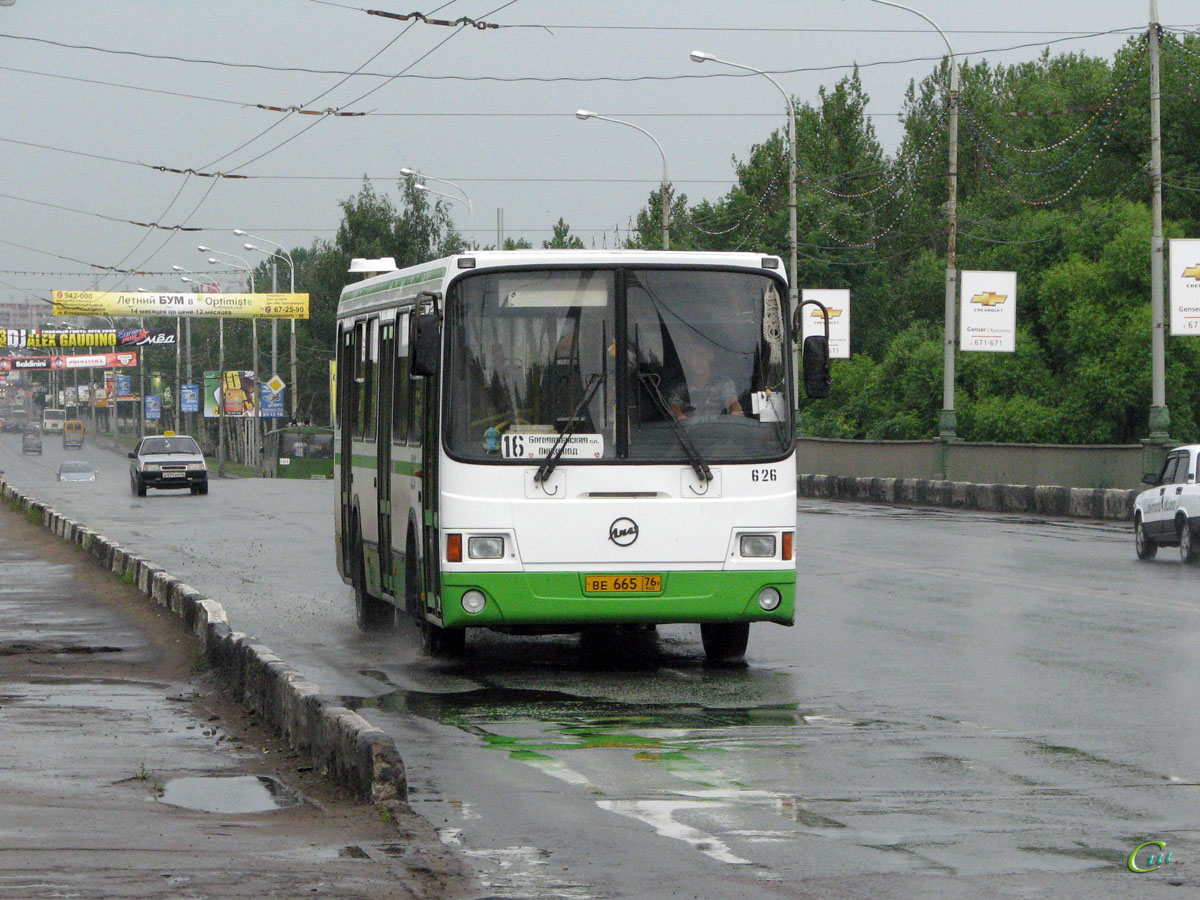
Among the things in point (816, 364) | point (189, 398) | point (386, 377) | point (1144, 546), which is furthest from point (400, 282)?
point (189, 398)

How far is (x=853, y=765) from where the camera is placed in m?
8.97

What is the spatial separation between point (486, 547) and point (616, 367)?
140 centimetres

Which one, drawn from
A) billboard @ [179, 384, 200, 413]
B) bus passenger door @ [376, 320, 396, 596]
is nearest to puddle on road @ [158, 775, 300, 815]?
bus passenger door @ [376, 320, 396, 596]

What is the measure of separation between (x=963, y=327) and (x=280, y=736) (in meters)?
29.0

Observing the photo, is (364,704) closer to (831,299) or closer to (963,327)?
(963,327)

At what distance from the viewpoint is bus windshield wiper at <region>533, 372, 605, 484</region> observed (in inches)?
495

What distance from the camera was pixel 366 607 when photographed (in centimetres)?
→ 1619

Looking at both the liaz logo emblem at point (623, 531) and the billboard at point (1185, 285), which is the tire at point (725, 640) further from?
the billboard at point (1185, 285)

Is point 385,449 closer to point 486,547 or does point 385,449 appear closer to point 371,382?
point 371,382

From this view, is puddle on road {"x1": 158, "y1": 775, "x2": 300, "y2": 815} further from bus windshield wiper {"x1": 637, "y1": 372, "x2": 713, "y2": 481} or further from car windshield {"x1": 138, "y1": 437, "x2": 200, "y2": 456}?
car windshield {"x1": 138, "y1": 437, "x2": 200, "y2": 456}

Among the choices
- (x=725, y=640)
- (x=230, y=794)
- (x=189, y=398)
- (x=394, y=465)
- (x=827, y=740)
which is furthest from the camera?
(x=189, y=398)

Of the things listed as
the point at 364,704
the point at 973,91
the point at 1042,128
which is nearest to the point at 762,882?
the point at 364,704

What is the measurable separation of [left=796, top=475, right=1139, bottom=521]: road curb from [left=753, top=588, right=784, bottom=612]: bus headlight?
840 inches

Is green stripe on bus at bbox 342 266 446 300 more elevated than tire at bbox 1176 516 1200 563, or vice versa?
green stripe on bus at bbox 342 266 446 300
